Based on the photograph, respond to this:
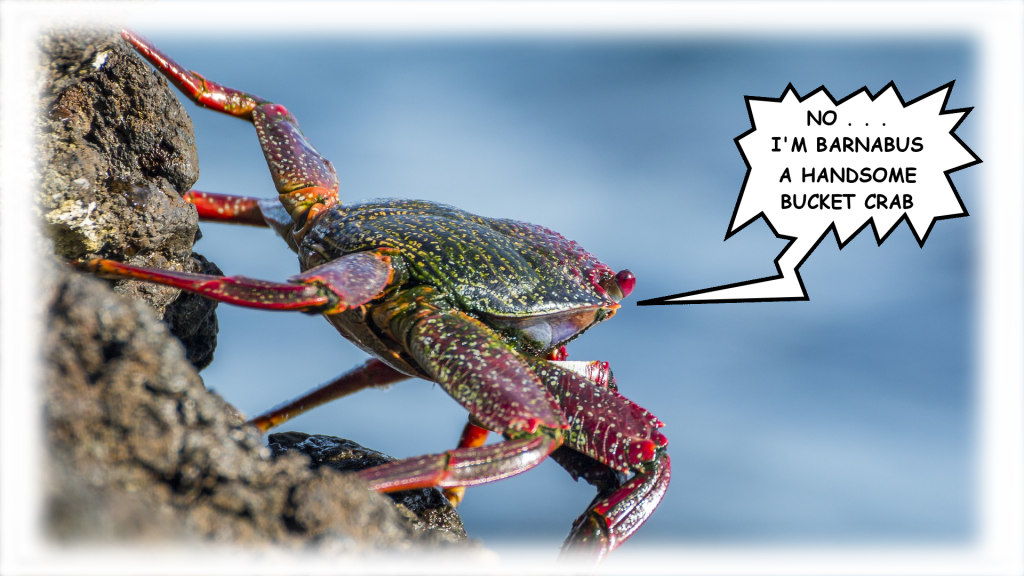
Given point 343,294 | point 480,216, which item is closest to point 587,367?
point 480,216

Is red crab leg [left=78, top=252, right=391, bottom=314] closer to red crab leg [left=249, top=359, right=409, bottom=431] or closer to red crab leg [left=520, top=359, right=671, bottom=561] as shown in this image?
red crab leg [left=520, top=359, right=671, bottom=561]

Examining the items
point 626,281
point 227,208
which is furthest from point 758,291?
point 227,208

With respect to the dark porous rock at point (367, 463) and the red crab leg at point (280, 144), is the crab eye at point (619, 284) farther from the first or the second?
the red crab leg at point (280, 144)

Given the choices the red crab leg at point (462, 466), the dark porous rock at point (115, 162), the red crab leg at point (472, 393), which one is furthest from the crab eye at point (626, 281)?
the dark porous rock at point (115, 162)

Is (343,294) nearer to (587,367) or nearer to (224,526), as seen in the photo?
(224,526)

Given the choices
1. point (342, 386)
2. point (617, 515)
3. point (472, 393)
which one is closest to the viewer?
point (472, 393)

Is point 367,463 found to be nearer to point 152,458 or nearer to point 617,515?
point 617,515

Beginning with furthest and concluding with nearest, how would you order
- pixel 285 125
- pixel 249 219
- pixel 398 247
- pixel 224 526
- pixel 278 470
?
pixel 249 219, pixel 285 125, pixel 398 247, pixel 278 470, pixel 224 526
